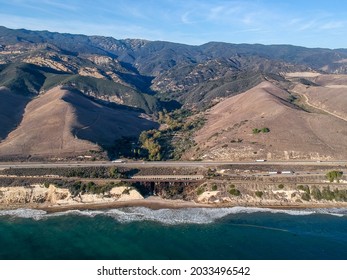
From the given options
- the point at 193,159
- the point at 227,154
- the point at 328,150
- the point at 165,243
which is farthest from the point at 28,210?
the point at 328,150

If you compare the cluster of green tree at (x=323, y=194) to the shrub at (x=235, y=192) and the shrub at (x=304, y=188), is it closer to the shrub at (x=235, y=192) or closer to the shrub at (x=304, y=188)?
the shrub at (x=304, y=188)

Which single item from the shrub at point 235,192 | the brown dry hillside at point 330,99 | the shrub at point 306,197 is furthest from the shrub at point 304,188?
the brown dry hillside at point 330,99

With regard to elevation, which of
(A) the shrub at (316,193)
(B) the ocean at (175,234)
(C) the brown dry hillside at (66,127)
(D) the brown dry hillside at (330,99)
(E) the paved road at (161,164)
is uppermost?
(D) the brown dry hillside at (330,99)

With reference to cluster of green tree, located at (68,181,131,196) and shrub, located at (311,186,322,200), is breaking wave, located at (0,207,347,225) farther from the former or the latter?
cluster of green tree, located at (68,181,131,196)

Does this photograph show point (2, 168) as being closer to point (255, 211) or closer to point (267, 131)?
point (255, 211)

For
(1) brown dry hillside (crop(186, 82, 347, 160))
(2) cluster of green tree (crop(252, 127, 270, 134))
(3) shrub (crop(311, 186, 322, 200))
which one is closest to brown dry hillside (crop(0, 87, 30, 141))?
(1) brown dry hillside (crop(186, 82, 347, 160))

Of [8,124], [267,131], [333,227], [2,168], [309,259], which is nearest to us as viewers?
[309,259]
